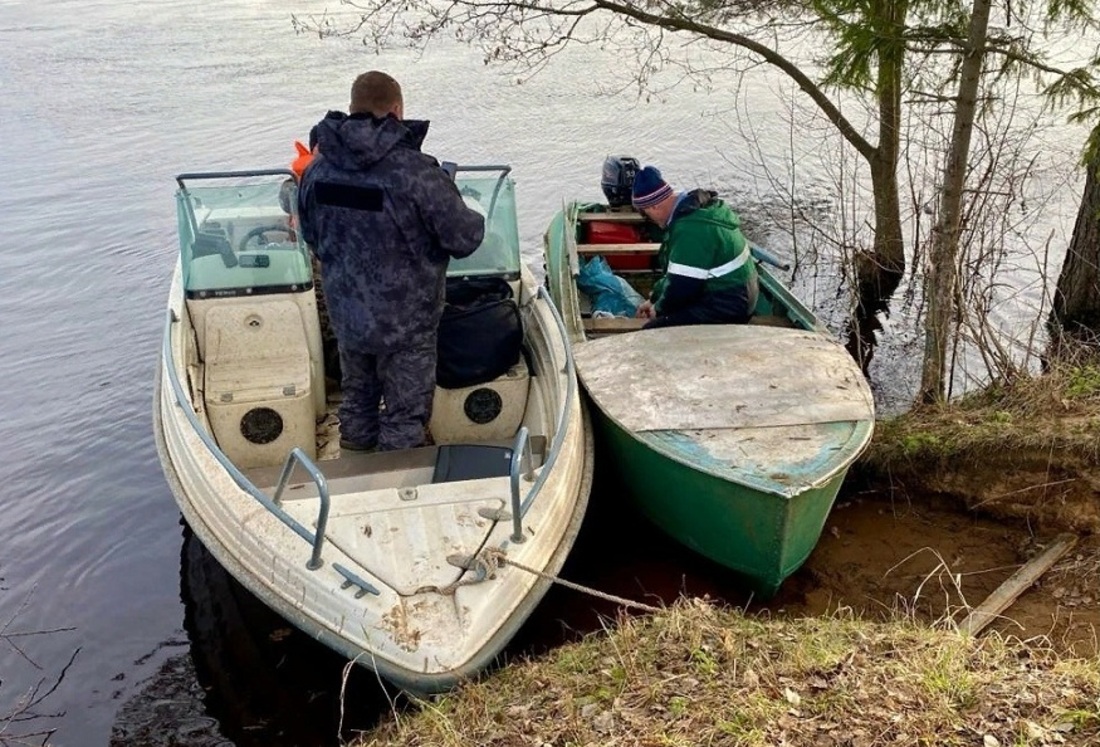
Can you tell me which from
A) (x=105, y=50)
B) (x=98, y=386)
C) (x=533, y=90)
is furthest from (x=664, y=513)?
(x=105, y=50)

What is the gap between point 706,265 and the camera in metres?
6.61

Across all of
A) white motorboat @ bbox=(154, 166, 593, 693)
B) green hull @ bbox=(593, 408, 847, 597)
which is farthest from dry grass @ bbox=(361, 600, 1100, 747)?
green hull @ bbox=(593, 408, 847, 597)

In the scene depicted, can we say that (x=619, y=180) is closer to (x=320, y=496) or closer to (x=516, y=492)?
(x=516, y=492)

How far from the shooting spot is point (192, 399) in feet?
18.6

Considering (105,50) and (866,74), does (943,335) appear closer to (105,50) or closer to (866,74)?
(866,74)

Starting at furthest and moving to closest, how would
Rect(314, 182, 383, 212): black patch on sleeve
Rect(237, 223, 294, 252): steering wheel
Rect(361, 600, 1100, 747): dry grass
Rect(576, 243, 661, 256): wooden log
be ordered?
Rect(576, 243, 661, 256): wooden log → Rect(237, 223, 294, 252): steering wheel → Rect(314, 182, 383, 212): black patch on sleeve → Rect(361, 600, 1100, 747): dry grass

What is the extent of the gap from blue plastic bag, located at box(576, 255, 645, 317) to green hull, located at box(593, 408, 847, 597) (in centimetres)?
226

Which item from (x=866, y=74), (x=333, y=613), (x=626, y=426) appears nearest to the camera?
(x=333, y=613)

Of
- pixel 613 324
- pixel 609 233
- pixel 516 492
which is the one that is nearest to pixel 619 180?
pixel 609 233

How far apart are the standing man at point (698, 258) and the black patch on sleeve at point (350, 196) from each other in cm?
223

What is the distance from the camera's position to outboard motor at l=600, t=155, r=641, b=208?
9734 millimetres

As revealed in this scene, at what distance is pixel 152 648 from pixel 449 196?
10.8ft

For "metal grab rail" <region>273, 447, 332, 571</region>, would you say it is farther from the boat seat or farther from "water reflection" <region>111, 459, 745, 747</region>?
the boat seat

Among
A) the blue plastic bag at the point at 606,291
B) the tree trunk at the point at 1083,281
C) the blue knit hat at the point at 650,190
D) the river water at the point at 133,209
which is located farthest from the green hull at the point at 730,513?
the tree trunk at the point at 1083,281
